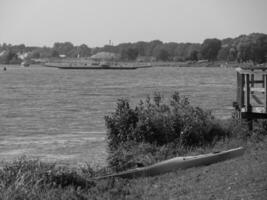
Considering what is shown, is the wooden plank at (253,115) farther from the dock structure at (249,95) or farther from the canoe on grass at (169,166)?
the canoe on grass at (169,166)

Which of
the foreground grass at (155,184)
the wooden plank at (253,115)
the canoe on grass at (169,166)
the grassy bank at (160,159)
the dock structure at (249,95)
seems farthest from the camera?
the wooden plank at (253,115)

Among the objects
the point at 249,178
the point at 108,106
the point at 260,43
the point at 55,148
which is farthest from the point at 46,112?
the point at 260,43

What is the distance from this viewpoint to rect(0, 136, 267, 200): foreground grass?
10672mm

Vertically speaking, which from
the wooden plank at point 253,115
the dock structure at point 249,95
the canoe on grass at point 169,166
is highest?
the dock structure at point 249,95

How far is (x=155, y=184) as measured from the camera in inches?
500

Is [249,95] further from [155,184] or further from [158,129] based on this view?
[155,184]

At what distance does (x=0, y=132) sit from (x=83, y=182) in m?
17.3

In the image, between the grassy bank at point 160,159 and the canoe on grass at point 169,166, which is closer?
the grassy bank at point 160,159

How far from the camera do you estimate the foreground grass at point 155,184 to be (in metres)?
10.7

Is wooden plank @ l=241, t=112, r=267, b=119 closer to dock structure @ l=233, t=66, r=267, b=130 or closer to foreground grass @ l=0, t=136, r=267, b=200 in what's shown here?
dock structure @ l=233, t=66, r=267, b=130

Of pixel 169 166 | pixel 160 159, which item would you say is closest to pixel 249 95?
pixel 160 159

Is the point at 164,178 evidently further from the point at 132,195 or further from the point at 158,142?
the point at 158,142

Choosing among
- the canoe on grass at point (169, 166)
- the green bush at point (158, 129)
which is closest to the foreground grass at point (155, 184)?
the canoe on grass at point (169, 166)

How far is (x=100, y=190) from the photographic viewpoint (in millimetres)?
12422
